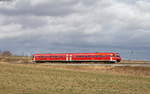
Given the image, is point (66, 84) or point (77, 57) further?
point (77, 57)

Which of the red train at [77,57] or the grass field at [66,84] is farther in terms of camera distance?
the red train at [77,57]

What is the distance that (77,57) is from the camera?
7275 centimetres

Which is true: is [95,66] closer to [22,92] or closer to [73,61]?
[73,61]

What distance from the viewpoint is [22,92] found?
16672 millimetres

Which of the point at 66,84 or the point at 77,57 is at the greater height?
the point at 77,57

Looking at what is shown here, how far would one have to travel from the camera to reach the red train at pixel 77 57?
6712 cm

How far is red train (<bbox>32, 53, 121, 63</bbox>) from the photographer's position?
220ft

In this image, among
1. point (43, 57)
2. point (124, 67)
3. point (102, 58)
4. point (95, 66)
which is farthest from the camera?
point (43, 57)

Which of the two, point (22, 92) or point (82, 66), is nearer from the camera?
point (22, 92)

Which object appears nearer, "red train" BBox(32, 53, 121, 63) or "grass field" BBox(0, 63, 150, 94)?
"grass field" BBox(0, 63, 150, 94)

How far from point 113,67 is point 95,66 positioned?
466 centimetres

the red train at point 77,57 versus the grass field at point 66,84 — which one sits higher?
the red train at point 77,57

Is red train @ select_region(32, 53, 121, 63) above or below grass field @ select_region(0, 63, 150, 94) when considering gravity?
above

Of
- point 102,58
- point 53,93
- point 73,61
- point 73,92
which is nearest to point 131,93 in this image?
point 73,92
